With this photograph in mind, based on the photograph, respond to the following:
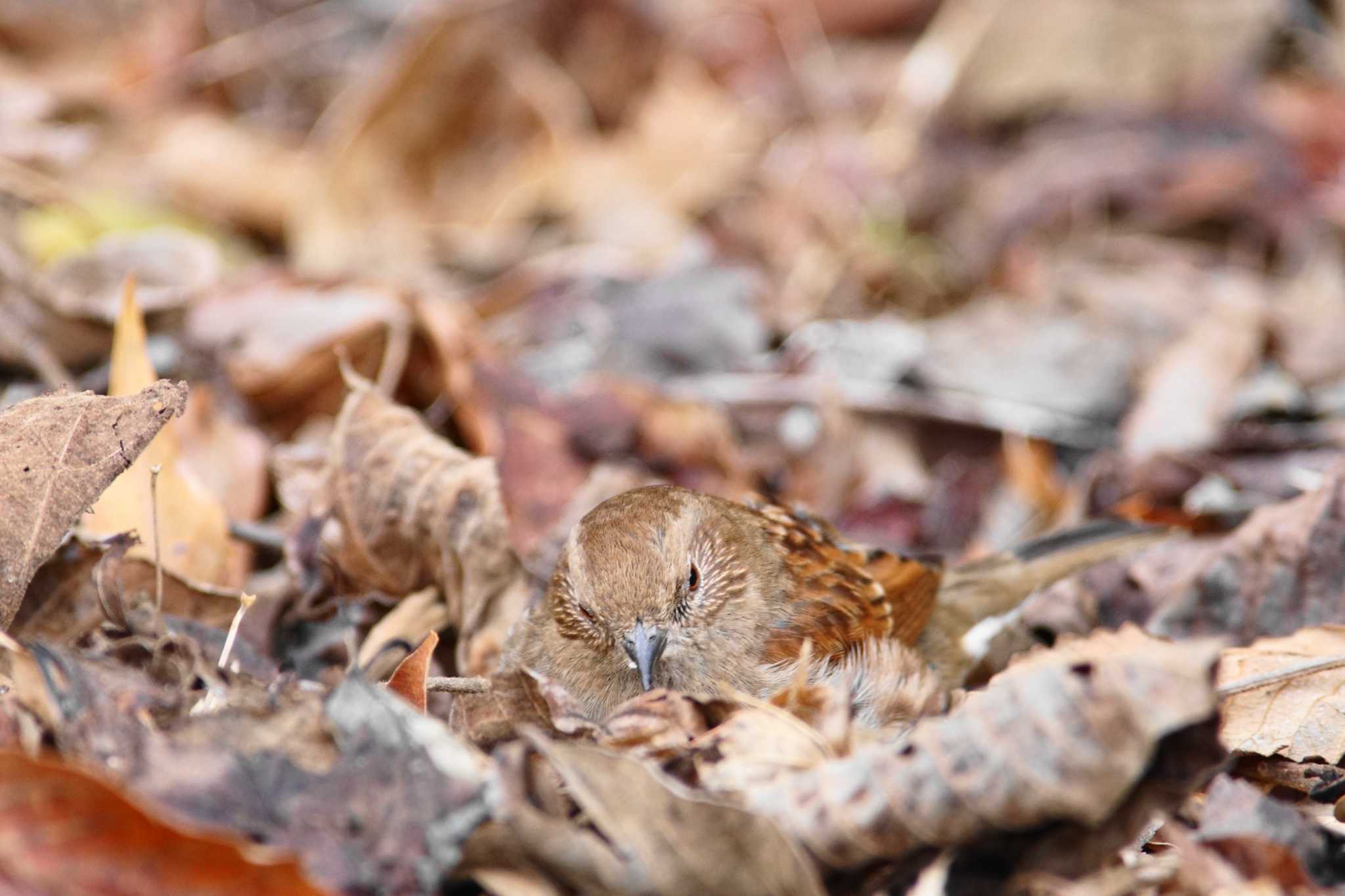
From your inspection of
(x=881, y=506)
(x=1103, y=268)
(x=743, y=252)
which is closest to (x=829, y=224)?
(x=743, y=252)

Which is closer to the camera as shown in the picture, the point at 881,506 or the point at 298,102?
the point at 881,506

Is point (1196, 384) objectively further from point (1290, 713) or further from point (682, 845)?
point (682, 845)

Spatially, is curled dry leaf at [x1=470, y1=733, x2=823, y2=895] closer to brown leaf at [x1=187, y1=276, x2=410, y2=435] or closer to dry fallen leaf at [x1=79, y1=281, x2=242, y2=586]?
dry fallen leaf at [x1=79, y1=281, x2=242, y2=586]

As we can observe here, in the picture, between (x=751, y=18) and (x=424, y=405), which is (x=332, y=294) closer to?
(x=424, y=405)

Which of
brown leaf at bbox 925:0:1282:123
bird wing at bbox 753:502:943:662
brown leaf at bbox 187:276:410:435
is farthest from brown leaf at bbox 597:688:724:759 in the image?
brown leaf at bbox 925:0:1282:123

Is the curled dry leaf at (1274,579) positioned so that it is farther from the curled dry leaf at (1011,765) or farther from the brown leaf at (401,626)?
the brown leaf at (401,626)

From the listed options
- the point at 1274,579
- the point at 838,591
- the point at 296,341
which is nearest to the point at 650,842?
the point at 838,591
